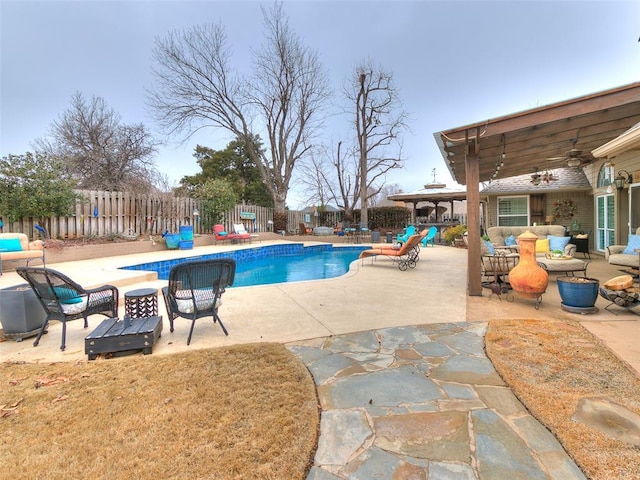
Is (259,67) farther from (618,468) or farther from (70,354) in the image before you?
(618,468)

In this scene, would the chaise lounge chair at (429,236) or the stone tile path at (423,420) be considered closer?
the stone tile path at (423,420)

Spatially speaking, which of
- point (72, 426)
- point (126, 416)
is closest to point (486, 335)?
point (126, 416)

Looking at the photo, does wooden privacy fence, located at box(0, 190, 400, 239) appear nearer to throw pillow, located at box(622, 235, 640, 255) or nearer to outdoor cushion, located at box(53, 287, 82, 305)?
outdoor cushion, located at box(53, 287, 82, 305)

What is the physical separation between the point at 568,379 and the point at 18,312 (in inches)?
201

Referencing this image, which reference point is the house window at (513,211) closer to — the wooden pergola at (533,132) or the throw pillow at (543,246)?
the throw pillow at (543,246)

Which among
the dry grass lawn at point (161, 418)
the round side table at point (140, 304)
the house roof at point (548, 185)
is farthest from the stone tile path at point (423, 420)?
the house roof at point (548, 185)

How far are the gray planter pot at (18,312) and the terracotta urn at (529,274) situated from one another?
589cm

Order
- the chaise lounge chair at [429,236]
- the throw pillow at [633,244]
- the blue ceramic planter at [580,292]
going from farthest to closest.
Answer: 1. the chaise lounge chair at [429,236]
2. the throw pillow at [633,244]
3. the blue ceramic planter at [580,292]

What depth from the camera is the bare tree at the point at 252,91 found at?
17656mm

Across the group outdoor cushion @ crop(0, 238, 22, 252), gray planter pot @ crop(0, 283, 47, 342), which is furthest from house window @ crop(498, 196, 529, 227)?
outdoor cushion @ crop(0, 238, 22, 252)

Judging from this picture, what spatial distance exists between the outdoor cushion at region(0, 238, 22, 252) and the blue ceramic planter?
1069 cm

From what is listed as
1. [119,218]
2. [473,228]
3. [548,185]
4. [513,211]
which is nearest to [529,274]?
[473,228]

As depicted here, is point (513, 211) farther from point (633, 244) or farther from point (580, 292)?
point (580, 292)

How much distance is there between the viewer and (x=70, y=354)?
2963 mm
